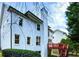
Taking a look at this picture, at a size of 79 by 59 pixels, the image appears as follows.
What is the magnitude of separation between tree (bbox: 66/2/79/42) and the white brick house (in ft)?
0.81

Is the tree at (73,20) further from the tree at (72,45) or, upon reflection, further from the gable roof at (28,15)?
the gable roof at (28,15)

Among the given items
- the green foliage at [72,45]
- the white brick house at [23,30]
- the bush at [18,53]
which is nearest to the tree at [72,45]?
the green foliage at [72,45]

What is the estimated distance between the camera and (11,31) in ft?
8.11

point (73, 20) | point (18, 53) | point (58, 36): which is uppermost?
point (73, 20)

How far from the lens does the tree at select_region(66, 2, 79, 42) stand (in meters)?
2.48

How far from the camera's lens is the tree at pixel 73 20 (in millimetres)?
2480

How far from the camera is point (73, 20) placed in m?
2.50

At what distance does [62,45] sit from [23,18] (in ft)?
1.62

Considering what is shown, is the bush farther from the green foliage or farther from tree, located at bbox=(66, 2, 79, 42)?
tree, located at bbox=(66, 2, 79, 42)

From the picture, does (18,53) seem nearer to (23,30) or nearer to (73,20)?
(23,30)

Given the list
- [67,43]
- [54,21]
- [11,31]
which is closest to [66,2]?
[54,21]

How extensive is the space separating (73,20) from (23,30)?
0.53 m

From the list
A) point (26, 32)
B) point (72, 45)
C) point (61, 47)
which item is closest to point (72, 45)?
point (72, 45)

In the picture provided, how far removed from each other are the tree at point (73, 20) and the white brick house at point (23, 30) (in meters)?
0.25
